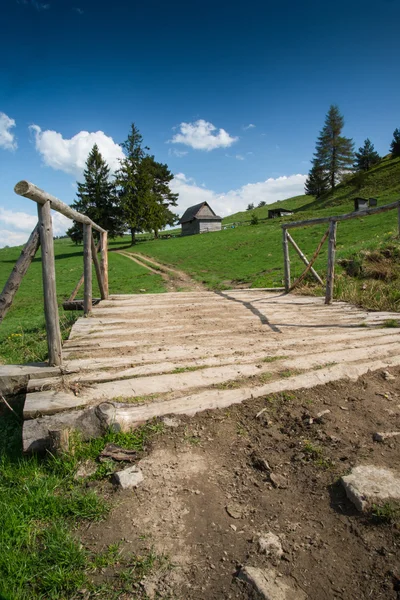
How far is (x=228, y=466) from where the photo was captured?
279 centimetres

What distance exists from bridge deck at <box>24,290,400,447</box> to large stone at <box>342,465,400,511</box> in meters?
1.28

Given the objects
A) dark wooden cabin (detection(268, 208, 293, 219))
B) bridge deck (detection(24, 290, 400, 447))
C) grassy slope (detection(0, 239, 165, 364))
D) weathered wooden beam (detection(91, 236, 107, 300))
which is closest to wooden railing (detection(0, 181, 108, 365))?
bridge deck (detection(24, 290, 400, 447))

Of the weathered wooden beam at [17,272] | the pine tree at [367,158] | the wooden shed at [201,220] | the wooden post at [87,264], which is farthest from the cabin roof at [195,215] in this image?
the weathered wooden beam at [17,272]

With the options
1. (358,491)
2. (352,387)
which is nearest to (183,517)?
(358,491)

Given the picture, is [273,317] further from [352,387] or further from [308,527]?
[308,527]

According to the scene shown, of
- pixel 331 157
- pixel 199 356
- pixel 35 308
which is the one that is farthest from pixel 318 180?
pixel 199 356

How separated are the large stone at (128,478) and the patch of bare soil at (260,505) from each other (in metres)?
0.05

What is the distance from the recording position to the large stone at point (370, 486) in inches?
90.6

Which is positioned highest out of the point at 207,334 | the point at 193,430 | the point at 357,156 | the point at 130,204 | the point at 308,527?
the point at 357,156

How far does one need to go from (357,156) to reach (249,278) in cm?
7488

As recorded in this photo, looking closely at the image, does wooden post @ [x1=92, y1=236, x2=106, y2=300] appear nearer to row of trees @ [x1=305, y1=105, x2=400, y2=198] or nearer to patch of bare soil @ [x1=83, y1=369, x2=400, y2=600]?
patch of bare soil @ [x1=83, y1=369, x2=400, y2=600]

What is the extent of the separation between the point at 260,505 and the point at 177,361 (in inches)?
78.1

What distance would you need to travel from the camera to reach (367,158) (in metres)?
73.2

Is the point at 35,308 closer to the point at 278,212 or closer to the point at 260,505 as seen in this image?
the point at 260,505
